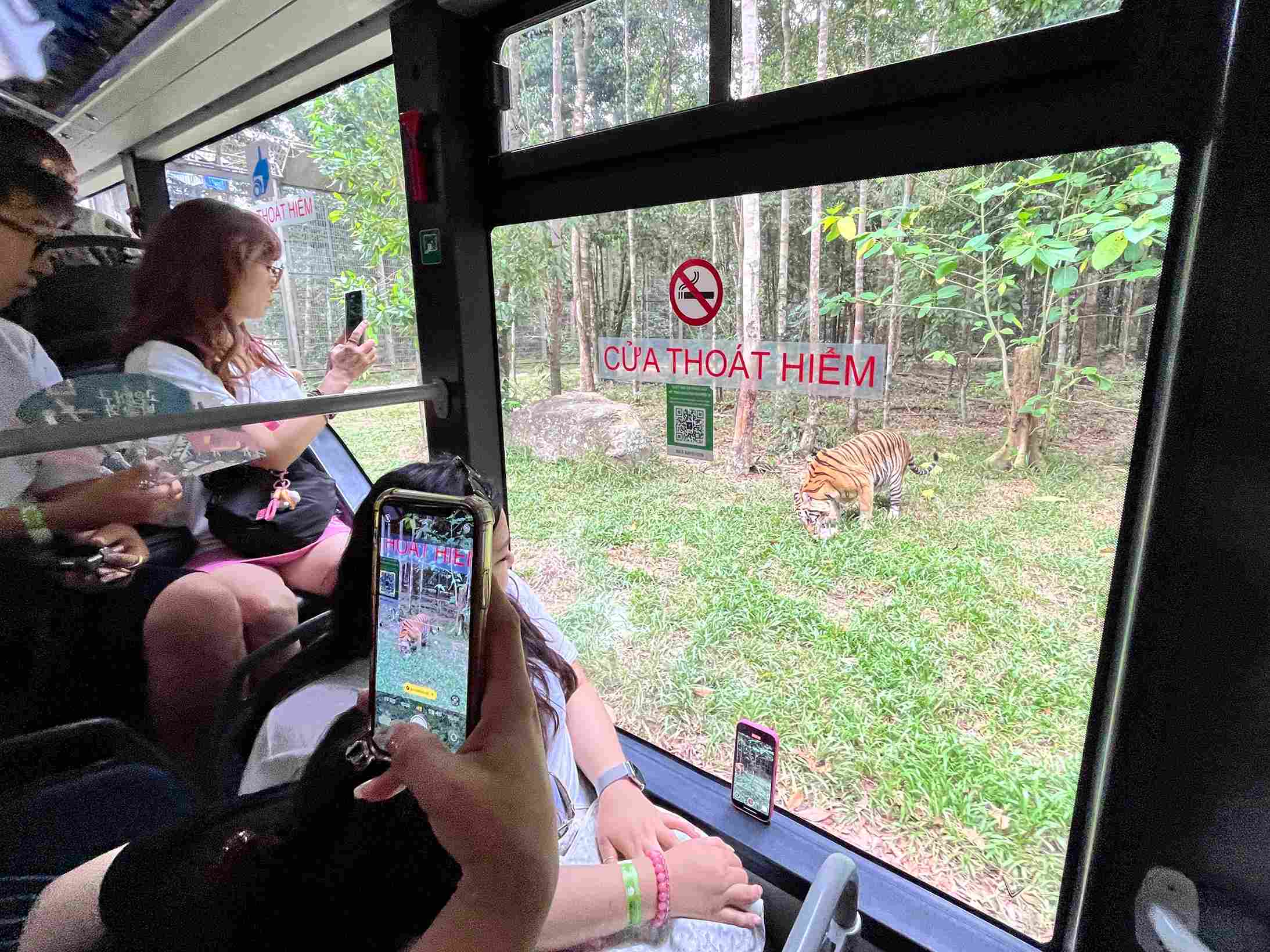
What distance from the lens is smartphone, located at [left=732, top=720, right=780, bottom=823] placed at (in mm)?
1224

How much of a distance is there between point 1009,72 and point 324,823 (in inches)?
46.8

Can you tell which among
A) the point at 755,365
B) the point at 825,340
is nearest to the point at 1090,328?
the point at 825,340

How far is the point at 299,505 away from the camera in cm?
123

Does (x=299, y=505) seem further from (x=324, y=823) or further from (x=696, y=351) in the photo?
(x=696, y=351)

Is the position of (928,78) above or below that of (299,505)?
above

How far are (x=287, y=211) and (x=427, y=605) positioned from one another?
1.13 meters

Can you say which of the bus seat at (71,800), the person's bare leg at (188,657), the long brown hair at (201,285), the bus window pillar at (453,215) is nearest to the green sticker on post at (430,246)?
the bus window pillar at (453,215)

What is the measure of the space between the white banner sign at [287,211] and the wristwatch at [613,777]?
4.35ft

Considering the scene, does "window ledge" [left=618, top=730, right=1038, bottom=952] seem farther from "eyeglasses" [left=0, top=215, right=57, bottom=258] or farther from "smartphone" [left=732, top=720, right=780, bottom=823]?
"eyeglasses" [left=0, top=215, right=57, bottom=258]

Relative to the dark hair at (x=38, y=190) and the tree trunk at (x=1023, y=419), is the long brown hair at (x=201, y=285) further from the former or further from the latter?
the tree trunk at (x=1023, y=419)

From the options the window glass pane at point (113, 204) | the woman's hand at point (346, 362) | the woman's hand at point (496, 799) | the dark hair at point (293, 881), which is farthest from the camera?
the woman's hand at point (346, 362)

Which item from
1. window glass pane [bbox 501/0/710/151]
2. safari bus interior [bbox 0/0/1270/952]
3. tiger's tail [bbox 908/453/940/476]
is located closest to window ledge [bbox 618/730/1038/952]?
safari bus interior [bbox 0/0/1270/952]

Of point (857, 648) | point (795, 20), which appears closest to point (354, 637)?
point (857, 648)

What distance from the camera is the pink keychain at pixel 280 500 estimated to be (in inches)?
45.1
